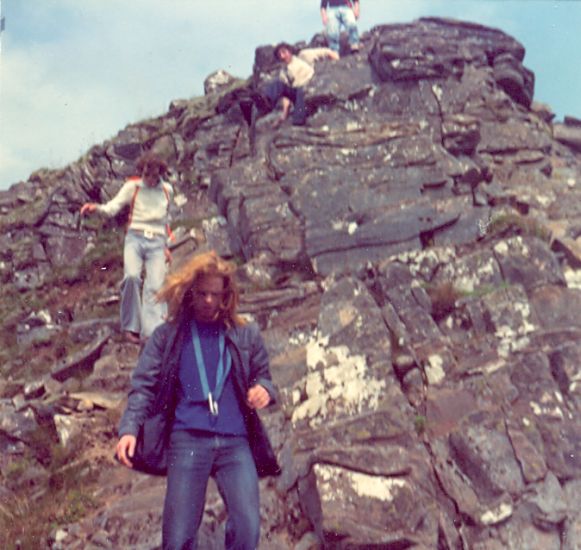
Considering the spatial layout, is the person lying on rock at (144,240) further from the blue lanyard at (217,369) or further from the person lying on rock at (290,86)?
the person lying on rock at (290,86)

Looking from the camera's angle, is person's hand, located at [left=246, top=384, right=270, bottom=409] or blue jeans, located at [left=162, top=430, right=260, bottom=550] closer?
blue jeans, located at [left=162, top=430, right=260, bottom=550]

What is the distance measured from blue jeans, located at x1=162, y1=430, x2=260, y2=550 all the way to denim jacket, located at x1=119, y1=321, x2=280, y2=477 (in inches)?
8.0

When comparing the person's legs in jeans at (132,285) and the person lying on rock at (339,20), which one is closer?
the person's legs in jeans at (132,285)

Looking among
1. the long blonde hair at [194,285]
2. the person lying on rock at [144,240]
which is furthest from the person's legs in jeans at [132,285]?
the long blonde hair at [194,285]

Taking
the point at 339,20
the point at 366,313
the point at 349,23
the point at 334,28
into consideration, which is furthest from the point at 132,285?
the point at 339,20

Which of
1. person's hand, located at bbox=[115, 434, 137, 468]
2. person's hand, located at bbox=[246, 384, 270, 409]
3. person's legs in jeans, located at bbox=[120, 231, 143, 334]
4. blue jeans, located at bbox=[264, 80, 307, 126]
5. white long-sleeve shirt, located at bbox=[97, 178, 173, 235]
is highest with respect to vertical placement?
blue jeans, located at bbox=[264, 80, 307, 126]

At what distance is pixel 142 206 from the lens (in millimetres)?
8883

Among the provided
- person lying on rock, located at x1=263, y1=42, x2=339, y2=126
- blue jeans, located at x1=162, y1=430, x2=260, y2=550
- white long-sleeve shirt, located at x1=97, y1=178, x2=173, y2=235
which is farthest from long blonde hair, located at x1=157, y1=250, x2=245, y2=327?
person lying on rock, located at x1=263, y1=42, x2=339, y2=126

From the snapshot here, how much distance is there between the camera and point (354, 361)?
7941mm

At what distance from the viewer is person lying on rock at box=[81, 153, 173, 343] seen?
348 inches

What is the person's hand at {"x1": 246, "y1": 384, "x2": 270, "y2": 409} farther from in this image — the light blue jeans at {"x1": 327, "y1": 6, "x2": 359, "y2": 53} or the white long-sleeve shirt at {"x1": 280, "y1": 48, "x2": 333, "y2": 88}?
the light blue jeans at {"x1": 327, "y1": 6, "x2": 359, "y2": 53}

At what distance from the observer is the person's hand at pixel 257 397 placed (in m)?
4.52

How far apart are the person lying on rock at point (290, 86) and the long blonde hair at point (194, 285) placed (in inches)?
376

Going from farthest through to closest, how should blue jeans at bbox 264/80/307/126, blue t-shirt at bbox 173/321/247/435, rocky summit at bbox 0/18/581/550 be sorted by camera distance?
blue jeans at bbox 264/80/307/126 → rocky summit at bbox 0/18/581/550 → blue t-shirt at bbox 173/321/247/435
